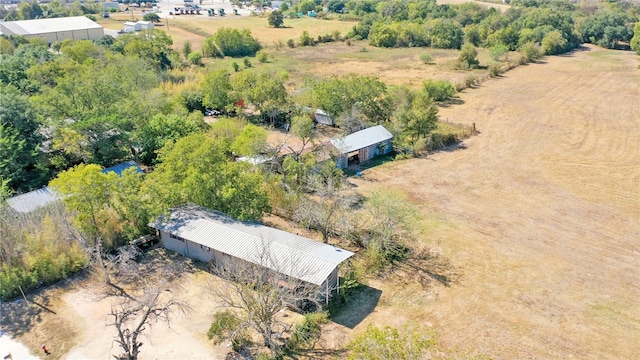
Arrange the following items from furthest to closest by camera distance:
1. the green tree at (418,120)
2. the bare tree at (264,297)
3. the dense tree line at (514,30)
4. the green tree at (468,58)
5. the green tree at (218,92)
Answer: the dense tree line at (514,30) → the green tree at (468,58) → the green tree at (218,92) → the green tree at (418,120) → the bare tree at (264,297)

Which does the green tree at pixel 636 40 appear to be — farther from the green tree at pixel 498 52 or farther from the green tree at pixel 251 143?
the green tree at pixel 251 143

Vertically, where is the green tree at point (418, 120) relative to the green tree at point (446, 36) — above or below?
below

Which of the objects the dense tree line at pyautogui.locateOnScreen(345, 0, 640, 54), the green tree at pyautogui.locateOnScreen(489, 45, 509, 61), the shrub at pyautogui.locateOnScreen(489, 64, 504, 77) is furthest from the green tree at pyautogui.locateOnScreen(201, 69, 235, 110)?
the dense tree line at pyautogui.locateOnScreen(345, 0, 640, 54)

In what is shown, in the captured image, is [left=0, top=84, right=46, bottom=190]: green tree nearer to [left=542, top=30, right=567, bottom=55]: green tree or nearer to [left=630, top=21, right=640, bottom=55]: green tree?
[left=542, top=30, right=567, bottom=55]: green tree

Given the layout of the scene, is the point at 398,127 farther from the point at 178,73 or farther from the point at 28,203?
the point at 178,73

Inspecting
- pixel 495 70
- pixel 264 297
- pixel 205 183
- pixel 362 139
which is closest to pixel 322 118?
pixel 362 139

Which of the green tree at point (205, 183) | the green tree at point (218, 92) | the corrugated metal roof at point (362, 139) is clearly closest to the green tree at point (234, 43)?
the green tree at point (218, 92)

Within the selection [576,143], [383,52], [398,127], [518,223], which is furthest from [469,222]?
[383,52]
